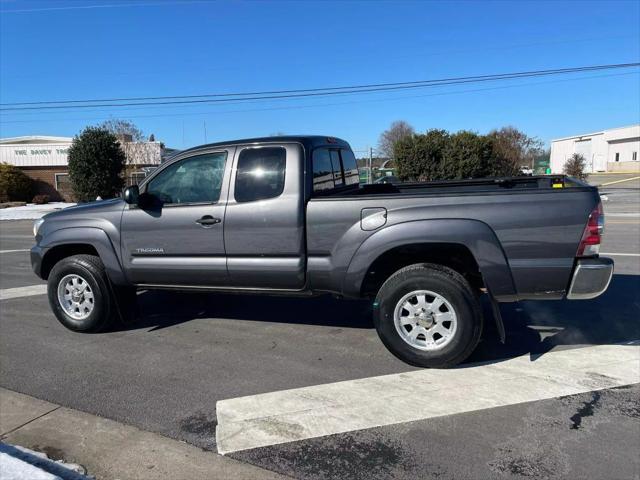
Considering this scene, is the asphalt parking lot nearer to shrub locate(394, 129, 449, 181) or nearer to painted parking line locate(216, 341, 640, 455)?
painted parking line locate(216, 341, 640, 455)

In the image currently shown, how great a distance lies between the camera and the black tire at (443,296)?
13.2 feet

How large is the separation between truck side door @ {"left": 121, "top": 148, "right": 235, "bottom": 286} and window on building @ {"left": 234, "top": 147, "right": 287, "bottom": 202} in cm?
15

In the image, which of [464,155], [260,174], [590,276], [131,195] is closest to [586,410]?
[590,276]

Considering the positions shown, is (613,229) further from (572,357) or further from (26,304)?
(26,304)

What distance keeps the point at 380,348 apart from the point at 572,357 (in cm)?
169

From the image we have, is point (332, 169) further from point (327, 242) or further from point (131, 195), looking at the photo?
point (131, 195)

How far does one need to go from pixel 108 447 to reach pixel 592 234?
3.73 metres

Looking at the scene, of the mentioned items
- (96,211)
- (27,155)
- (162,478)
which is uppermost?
(27,155)

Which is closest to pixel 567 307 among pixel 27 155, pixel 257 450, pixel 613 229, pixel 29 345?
pixel 257 450

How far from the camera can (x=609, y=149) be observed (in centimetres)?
7712

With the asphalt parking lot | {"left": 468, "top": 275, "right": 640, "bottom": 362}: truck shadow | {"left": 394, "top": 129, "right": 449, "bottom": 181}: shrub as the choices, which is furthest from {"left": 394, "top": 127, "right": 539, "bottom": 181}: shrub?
{"left": 468, "top": 275, "right": 640, "bottom": 362}: truck shadow

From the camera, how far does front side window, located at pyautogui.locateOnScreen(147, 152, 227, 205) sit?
A: 4844 mm

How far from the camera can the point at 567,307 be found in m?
5.89

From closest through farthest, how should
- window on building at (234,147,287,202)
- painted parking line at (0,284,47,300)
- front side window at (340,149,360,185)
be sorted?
1. window on building at (234,147,287,202)
2. front side window at (340,149,360,185)
3. painted parking line at (0,284,47,300)
